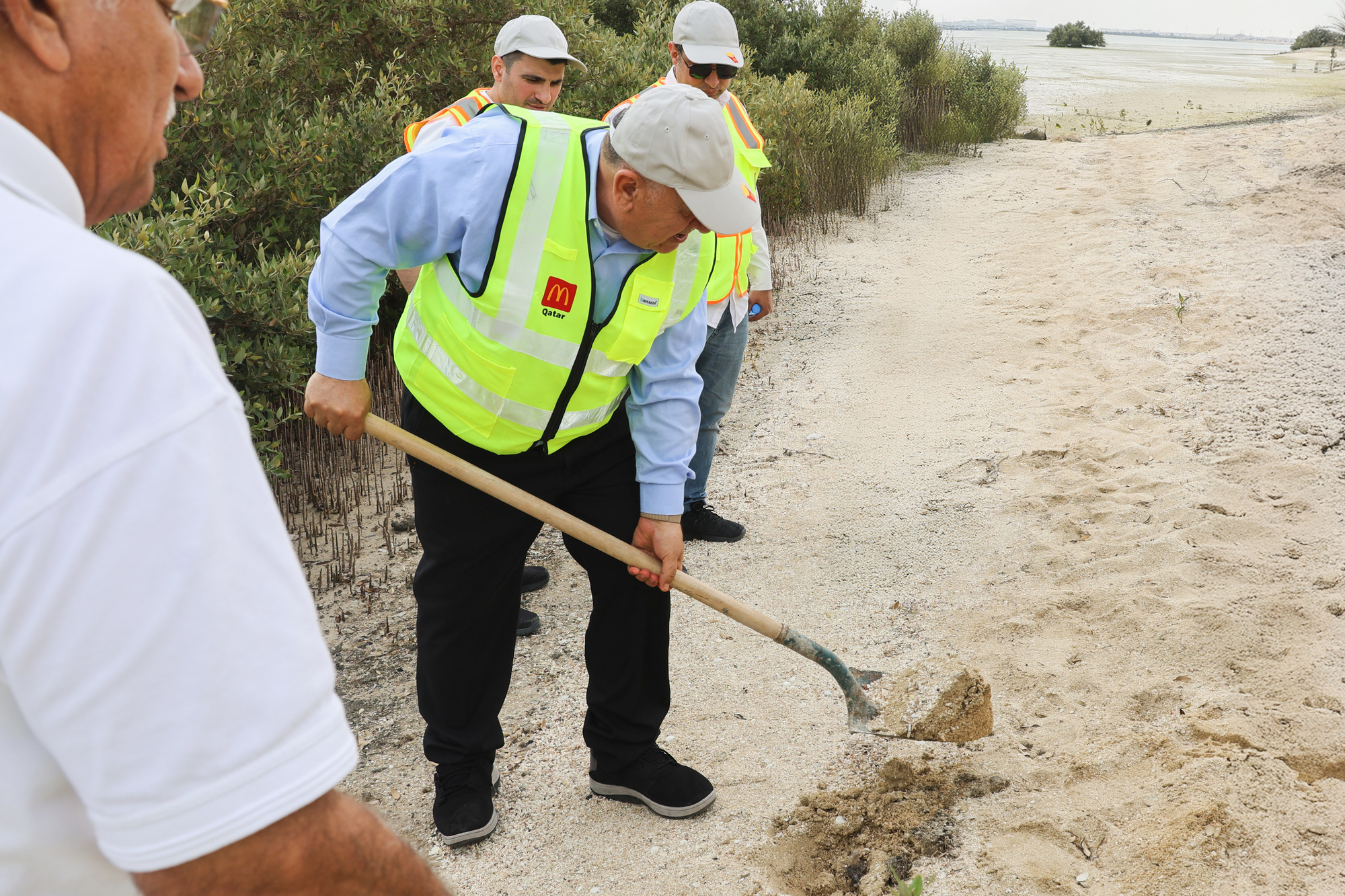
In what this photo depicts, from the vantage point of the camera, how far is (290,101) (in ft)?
15.8

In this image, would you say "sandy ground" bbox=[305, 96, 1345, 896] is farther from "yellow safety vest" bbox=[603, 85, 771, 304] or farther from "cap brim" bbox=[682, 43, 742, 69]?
"cap brim" bbox=[682, 43, 742, 69]

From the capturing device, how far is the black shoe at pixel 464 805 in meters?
2.65

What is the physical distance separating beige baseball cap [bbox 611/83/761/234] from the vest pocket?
212mm

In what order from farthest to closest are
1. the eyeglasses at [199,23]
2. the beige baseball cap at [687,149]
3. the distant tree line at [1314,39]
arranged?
the distant tree line at [1314,39], the beige baseball cap at [687,149], the eyeglasses at [199,23]

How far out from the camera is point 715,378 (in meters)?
4.06

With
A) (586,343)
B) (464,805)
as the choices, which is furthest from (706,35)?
(464,805)

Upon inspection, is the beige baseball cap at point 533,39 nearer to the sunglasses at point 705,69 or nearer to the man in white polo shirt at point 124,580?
the sunglasses at point 705,69

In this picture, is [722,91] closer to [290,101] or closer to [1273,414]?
[290,101]

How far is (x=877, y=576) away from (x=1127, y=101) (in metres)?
17.7

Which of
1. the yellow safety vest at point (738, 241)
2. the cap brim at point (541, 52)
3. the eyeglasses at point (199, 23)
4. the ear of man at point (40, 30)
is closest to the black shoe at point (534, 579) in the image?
the yellow safety vest at point (738, 241)

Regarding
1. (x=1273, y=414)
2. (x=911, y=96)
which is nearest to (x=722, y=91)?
(x=1273, y=414)

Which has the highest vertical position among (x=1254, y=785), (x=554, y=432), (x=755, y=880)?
(x=554, y=432)

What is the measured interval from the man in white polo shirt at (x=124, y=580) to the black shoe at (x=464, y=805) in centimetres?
206

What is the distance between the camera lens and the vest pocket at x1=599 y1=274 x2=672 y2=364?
226cm
